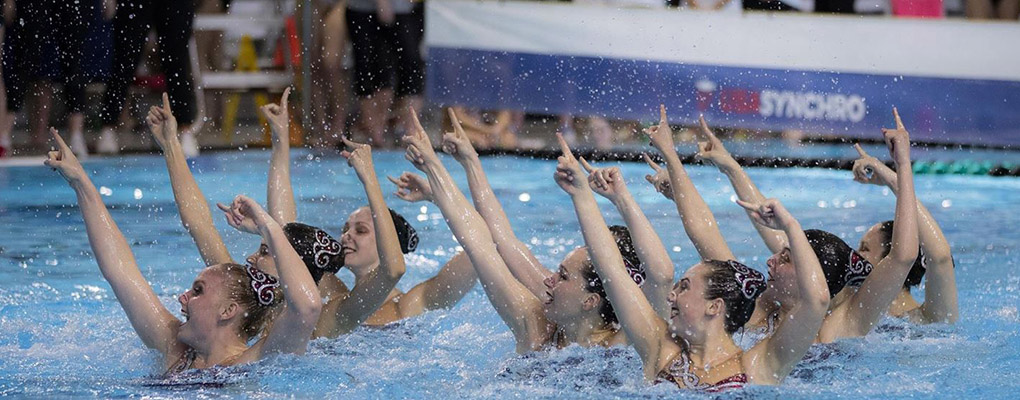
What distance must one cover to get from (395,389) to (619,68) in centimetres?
498

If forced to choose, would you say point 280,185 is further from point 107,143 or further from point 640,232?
point 107,143

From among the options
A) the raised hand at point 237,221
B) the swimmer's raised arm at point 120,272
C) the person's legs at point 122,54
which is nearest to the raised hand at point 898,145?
the raised hand at point 237,221

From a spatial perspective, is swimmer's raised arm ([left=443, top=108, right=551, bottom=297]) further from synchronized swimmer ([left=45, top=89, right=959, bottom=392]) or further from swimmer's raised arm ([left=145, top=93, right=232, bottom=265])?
swimmer's raised arm ([left=145, top=93, right=232, bottom=265])

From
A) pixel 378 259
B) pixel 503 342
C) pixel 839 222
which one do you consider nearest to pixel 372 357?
pixel 378 259

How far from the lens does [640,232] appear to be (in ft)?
10.7

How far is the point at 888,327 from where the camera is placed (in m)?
4.15

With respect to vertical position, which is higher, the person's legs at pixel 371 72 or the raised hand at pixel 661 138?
the raised hand at pixel 661 138

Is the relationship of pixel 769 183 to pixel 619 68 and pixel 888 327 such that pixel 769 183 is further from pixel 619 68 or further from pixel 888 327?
pixel 888 327

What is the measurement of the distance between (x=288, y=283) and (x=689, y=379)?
3.27 feet

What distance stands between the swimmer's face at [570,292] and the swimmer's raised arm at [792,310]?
48 cm

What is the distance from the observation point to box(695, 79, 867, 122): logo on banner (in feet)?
26.8

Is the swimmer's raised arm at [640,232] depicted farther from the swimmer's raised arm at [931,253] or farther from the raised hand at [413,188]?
the swimmer's raised arm at [931,253]

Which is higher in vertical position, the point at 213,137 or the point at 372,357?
the point at 372,357

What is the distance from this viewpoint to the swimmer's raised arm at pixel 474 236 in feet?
11.4
